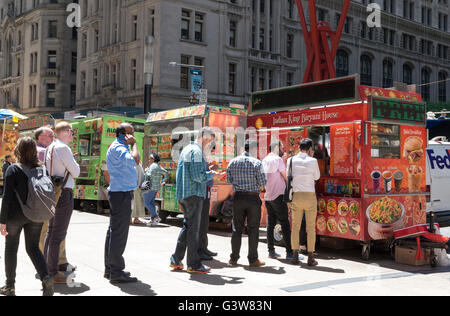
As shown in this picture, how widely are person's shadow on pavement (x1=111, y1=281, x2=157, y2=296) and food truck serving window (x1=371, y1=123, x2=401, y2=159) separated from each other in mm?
4849

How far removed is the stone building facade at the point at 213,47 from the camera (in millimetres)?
36344

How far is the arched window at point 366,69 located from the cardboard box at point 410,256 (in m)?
41.8

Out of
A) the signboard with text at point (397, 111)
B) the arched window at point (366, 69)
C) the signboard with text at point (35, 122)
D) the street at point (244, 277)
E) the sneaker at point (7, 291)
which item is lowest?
the street at point (244, 277)

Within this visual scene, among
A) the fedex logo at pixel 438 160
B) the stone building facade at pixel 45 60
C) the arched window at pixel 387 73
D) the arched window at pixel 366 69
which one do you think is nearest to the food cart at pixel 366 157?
the fedex logo at pixel 438 160

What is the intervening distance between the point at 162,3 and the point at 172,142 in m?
24.7

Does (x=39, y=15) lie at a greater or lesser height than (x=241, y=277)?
greater

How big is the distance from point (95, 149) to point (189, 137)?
→ 480cm

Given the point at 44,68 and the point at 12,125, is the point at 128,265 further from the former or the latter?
the point at 44,68

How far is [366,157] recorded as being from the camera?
8742mm

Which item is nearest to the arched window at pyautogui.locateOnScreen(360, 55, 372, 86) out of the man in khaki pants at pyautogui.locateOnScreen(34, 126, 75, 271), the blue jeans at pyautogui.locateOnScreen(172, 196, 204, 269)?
the blue jeans at pyautogui.locateOnScreen(172, 196, 204, 269)

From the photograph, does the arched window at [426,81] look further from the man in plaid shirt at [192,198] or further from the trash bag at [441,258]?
the man in plaid shirt at [192,198]

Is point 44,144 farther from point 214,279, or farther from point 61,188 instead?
point 214,279
